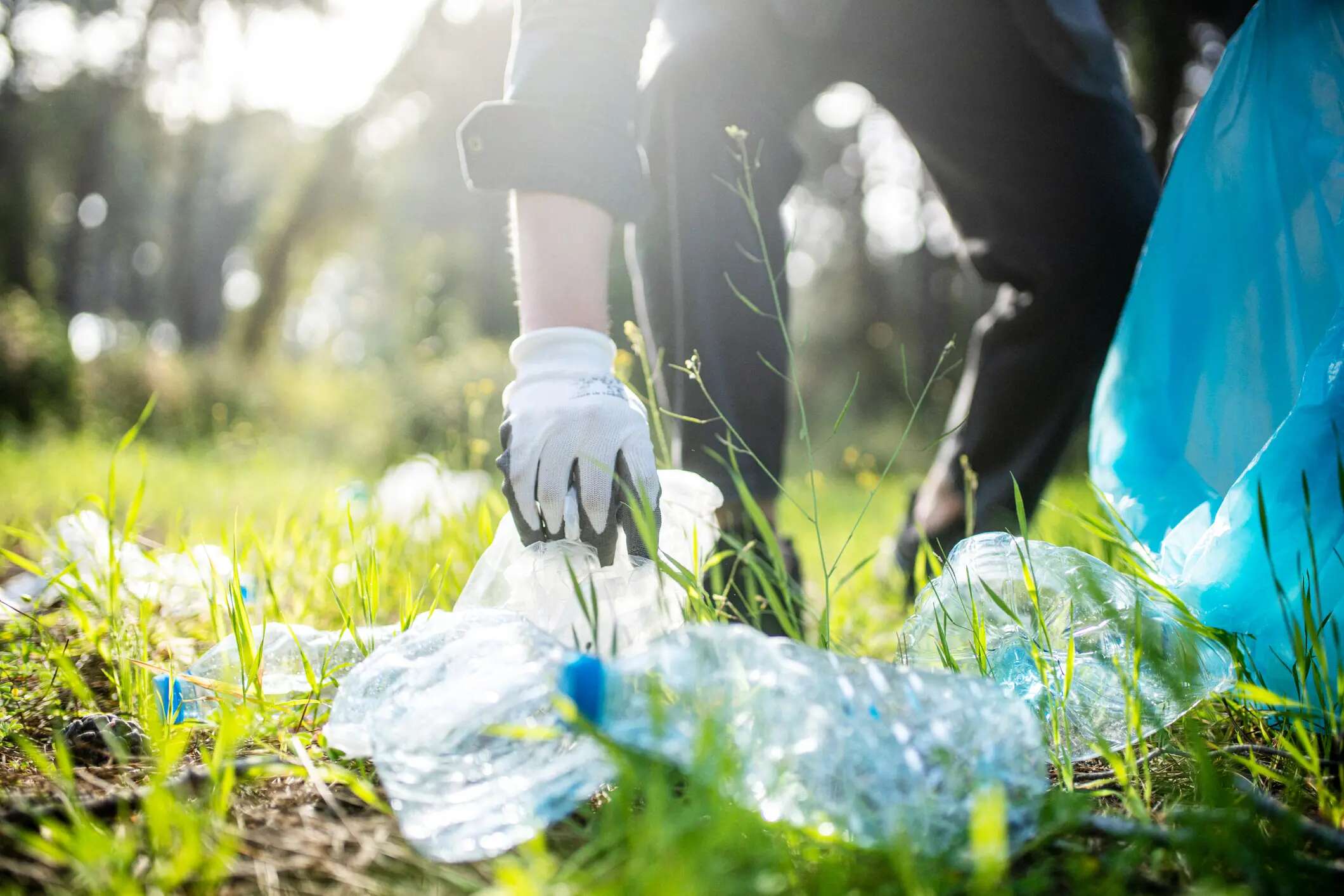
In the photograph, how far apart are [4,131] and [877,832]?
2489 cm

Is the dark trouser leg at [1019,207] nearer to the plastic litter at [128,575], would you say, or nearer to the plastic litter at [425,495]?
the plastic litter at [425,495]

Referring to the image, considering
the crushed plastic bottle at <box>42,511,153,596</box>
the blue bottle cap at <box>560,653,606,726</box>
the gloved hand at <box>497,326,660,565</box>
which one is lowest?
the crushed plastic bottle at <box>42,511,153,596</box>

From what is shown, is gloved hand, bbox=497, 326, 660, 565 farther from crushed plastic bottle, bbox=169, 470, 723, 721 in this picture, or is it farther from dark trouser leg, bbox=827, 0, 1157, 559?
dark trouser leg, bbox=827, 0, 1157, 559

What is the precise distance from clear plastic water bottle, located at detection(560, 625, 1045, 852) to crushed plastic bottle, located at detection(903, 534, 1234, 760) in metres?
0.20

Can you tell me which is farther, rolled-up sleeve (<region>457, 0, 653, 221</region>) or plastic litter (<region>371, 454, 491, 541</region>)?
plastic litter (<region>371, 454, 491, 541</region>)

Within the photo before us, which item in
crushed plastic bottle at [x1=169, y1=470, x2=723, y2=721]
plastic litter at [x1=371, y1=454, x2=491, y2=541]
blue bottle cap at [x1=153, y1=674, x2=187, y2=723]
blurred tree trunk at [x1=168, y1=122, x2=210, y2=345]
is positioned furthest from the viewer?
blurred tree trunk at [x1=168, y1=122, x2=210, y2=345]

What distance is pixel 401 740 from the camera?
85 cm

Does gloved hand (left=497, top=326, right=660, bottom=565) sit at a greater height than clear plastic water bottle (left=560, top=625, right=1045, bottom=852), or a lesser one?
greater

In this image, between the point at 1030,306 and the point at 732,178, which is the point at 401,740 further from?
the point at 1030,306

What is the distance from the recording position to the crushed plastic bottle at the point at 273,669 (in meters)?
1.12

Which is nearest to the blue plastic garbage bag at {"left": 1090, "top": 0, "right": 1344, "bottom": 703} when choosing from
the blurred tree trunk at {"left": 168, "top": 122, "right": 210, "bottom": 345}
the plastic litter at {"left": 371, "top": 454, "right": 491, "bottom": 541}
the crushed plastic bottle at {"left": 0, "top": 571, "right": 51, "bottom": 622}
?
the plastic litter at {"left": 371, "top": 454, "right": 491, "bottom": 541}

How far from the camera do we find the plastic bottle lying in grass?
0.73 metres

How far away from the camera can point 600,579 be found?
1.35 m

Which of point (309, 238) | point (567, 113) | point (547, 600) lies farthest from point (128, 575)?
point (309, 238)
